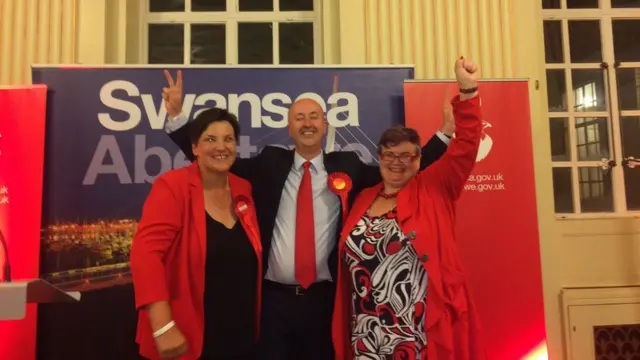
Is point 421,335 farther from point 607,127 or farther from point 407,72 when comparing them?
point 607,127

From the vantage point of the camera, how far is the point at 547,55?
3492 mm

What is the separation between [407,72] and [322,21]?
2.79 feet

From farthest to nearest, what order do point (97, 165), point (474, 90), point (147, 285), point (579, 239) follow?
1. point (579, 239)
2. point (97, 165)
3. point (474, 90)
4. point (147, 285)

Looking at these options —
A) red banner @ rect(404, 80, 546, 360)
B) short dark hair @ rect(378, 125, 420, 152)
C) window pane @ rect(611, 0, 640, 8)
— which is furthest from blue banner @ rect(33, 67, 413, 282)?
window pane @ rect(611, 0, 640, 8)

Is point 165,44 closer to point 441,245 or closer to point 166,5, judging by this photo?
point 166,5

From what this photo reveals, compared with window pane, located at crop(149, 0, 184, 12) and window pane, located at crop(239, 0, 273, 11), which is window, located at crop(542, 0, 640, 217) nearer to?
window pane, located at crop(239, 0, 273, 11)

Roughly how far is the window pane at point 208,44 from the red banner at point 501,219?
141 cm

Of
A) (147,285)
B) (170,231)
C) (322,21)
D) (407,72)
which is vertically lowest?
(147,285)

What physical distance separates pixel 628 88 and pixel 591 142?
46cm

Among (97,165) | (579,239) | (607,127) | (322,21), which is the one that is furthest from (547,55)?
(97,165)

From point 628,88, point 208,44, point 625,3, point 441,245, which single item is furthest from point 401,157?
point 625,3

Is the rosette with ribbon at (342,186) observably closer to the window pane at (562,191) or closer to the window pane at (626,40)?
the window pane at (562,191)

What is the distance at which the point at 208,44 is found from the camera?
139 inches

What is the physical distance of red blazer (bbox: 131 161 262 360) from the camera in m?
1.63
